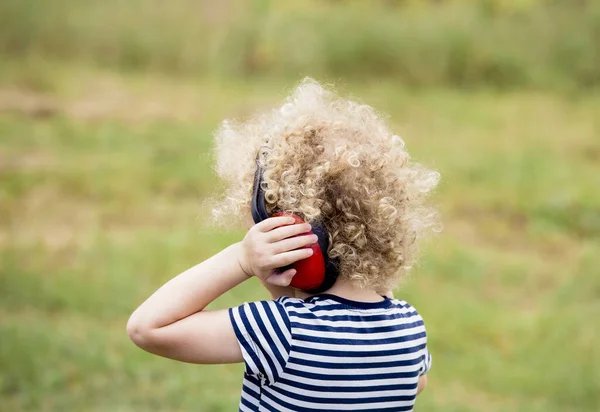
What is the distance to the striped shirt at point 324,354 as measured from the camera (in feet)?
4.98

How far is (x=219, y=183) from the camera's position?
2.00 meters

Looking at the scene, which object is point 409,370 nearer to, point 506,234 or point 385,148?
point 385,148

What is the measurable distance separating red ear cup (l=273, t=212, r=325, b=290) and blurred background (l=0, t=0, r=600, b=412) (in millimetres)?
835

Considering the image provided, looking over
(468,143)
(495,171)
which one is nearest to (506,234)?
(495,171)

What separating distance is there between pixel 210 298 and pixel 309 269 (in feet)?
0.68

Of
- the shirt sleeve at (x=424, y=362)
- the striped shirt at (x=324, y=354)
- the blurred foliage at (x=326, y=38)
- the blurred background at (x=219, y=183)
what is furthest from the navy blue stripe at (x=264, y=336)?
the blurred foliage at (x=326, y=38)

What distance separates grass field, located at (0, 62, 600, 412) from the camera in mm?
3775

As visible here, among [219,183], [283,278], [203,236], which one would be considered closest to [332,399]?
→ [283,278]

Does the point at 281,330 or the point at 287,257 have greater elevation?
the point at 287,257

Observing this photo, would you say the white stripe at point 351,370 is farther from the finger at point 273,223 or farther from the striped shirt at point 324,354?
the finger at point 273,223

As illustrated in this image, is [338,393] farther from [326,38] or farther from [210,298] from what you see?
[326,38]

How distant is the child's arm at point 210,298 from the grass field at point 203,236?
1.76 meters

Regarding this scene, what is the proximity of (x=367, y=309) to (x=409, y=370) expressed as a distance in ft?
0.45

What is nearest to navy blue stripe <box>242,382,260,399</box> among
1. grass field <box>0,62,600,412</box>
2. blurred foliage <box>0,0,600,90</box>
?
grass field <box>0,62,600,412</box>
